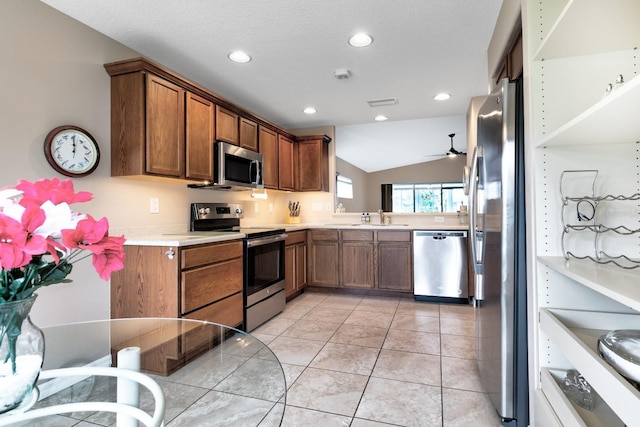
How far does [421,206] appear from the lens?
25.6 feet

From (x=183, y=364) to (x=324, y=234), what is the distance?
285 centimetres

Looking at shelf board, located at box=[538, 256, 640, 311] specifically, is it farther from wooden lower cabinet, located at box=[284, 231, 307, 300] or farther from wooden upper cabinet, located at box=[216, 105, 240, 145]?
wooden lower cabinet, located at box=[284, 231, 307, 300]

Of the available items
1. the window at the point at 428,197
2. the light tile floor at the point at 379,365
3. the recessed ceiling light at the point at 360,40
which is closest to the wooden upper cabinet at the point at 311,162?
the light tile floor at the point at 379,365

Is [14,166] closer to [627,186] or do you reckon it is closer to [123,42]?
[123,42]

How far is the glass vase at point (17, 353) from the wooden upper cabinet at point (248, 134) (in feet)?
9.52

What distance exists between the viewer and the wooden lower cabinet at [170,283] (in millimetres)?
2199

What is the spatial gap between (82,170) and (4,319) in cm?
188

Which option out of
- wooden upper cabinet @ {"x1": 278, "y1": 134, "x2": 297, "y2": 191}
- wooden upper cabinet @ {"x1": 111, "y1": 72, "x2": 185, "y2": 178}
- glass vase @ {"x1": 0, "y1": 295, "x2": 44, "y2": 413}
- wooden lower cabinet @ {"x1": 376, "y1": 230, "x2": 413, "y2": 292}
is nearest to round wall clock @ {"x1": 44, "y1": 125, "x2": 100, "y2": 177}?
wooden upper cabinet @ {"x1": 111, "y1": 72, "x2": 185, "y2": 178}

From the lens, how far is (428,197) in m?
7.86

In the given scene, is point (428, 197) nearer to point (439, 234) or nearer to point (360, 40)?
point (439, 234)

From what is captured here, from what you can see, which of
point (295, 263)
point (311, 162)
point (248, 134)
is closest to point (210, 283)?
point (295, 263)

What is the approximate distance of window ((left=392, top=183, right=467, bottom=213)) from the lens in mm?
7681

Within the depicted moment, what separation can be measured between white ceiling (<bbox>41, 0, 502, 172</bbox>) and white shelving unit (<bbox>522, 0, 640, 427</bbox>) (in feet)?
3.31

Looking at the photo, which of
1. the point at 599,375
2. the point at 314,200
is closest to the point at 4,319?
the point at 599,375
